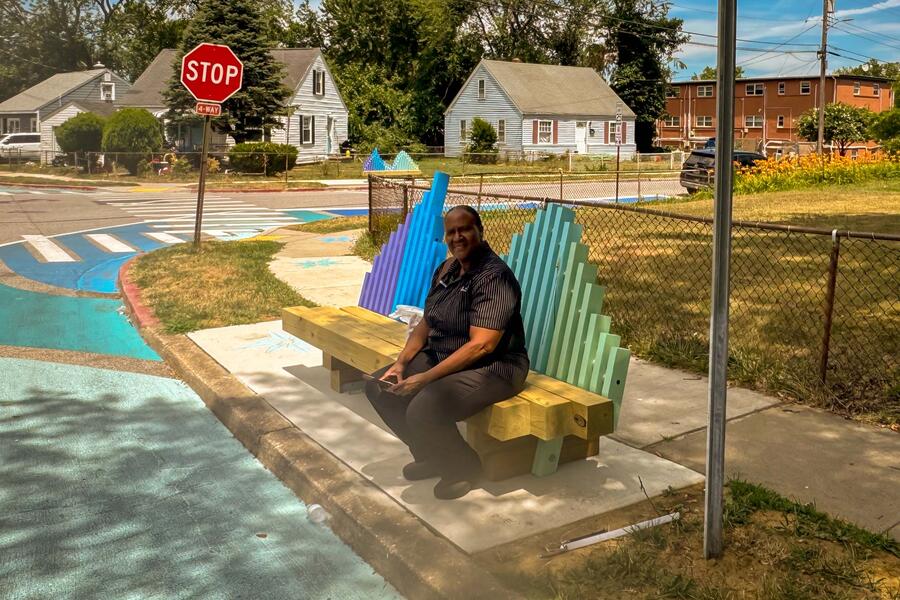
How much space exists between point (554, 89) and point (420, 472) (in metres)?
57.1

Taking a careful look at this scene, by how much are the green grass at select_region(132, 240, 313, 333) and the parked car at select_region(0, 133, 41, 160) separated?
3882 cm

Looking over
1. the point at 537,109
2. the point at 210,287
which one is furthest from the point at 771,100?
the point at 210,287

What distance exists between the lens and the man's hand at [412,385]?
14.7ft

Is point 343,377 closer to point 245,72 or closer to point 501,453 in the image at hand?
point 501,453

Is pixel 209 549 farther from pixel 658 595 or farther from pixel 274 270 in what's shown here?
pixel 274 270

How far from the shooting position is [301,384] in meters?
6.58

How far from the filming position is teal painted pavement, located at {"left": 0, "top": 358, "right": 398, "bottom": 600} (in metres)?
3.84

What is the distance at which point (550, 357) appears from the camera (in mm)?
4980

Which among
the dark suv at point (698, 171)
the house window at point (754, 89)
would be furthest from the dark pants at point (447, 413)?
the house window at point (754, 89)

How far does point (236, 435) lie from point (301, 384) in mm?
883

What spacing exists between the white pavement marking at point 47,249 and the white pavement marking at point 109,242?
28.4 inches

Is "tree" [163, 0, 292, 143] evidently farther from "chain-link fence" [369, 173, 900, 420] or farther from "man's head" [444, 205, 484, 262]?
"man's head" [444, 205, 484, 262]

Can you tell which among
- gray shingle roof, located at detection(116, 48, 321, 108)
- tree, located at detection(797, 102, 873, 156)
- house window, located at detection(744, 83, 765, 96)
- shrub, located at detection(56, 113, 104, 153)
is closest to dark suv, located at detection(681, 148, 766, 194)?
gray shingle roof, located at detection(116, 48, 321, 108)

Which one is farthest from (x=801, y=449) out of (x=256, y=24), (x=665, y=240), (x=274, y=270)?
(x=256, y=24)
